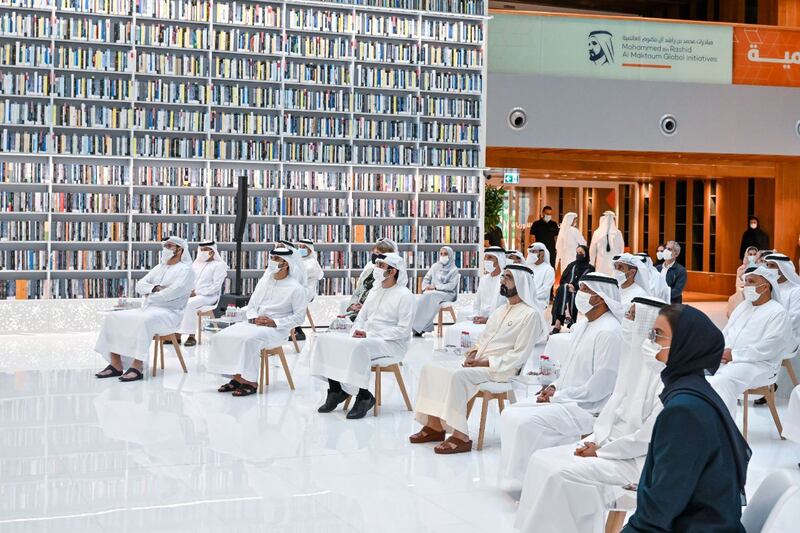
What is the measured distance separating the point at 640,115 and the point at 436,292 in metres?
5.03

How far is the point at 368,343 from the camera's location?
7.23 m

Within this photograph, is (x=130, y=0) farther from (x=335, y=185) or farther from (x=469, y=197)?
(x=469, y=197)

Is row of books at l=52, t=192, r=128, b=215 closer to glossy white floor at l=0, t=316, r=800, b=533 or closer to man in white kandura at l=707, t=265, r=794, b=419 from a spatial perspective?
glossy white floor at l=0, t=316, r=800, b=533

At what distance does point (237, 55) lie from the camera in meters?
13.0

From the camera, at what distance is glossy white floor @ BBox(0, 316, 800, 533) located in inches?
185

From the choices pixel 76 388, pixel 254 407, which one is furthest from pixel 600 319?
pixel 76 388

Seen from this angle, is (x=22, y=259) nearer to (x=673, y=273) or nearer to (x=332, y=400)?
(x=332, y=400)

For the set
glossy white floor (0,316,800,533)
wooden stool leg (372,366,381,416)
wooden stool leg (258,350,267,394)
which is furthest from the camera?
wooden stool leg (258,350,267,394)

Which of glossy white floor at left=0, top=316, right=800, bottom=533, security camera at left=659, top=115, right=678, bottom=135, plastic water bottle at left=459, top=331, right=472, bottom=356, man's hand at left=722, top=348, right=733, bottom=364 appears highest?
security camera at left=659, top=115, right=678, bottom=135

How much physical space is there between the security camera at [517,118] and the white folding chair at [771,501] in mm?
12342

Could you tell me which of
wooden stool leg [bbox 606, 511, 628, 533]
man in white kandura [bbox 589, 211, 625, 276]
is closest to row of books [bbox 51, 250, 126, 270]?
man in white kandura [bbox 589, 211, 625, 276]

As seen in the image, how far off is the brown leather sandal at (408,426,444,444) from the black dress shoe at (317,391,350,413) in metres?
1.22

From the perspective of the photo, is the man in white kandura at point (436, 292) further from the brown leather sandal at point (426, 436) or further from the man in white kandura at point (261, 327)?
the brown leather sandal at point (426, 436)

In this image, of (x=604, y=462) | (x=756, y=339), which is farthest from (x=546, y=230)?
(x=604, y=462)
